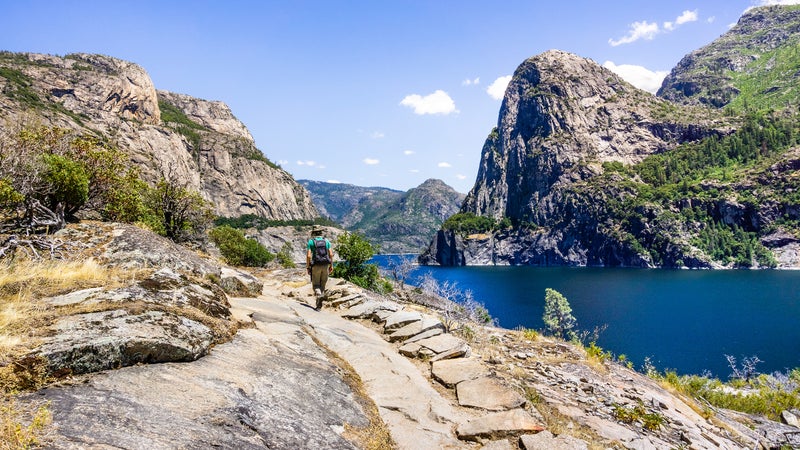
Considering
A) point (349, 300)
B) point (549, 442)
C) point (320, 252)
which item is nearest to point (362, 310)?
point (349, 300)

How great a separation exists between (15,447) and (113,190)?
1999 centimetres

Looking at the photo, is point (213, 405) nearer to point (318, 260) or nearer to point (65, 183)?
point (318, 260)

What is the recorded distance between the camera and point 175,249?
49.2 ft

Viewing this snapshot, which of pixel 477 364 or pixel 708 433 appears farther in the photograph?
pixel 708 433

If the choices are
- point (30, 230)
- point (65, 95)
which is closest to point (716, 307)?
point (30, 230)

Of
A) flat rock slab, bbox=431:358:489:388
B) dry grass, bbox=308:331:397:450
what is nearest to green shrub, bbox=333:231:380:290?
flat rock slab, bbox=431:358:489:388

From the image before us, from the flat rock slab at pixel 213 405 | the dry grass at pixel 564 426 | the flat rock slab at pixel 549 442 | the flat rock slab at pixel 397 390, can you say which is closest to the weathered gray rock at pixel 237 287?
the flat rock slab at pixel 397 390

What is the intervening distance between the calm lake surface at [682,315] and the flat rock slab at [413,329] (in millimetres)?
53713

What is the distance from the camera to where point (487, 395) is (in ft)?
31.9

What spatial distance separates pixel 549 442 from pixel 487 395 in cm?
230

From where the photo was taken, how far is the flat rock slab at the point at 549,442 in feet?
24.3

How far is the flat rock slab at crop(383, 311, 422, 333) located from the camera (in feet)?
51.0

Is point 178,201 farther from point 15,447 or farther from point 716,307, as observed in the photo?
point 716,307

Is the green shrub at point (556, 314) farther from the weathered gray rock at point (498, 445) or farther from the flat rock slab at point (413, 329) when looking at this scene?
the weathered gray rock at point (498, 445)
